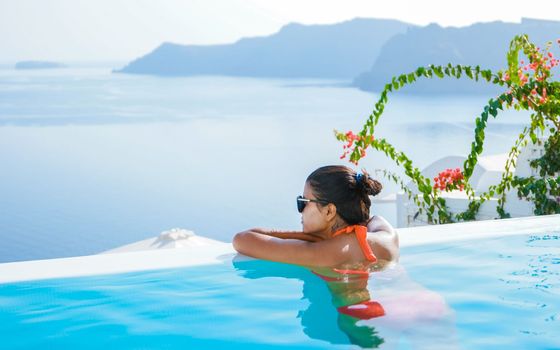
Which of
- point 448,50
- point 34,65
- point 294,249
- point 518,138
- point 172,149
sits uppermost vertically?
point 34,65

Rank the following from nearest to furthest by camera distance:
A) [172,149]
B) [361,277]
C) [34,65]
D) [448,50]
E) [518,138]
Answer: [361,277]
[518,138]
[172,149]
[448,50]
[34,65]

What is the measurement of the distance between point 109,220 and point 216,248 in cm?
2553

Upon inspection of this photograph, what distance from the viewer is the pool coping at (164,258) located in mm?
2965

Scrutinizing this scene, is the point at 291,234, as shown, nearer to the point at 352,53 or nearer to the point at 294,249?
the point at 294,249

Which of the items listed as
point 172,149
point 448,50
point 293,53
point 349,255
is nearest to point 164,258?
point 349,255

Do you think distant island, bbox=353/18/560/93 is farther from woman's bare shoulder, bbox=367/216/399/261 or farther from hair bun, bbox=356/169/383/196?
hair bun, bbox=356/169/383/196

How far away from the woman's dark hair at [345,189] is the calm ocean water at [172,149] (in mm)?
23311

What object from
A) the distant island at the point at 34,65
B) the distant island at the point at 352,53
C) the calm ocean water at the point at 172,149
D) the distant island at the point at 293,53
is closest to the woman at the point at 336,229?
the calm ocean water at the point at 172,149

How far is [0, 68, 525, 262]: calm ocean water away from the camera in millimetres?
29422

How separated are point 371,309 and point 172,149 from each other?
141ft

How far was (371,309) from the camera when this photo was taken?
2557 millimetres

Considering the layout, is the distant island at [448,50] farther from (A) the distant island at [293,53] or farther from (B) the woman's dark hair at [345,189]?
(B) the woman's dark hair at [345,189]

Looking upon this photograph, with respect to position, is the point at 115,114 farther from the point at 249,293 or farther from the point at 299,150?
the point at 249,293

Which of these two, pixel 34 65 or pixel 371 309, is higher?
pixel 34 65
